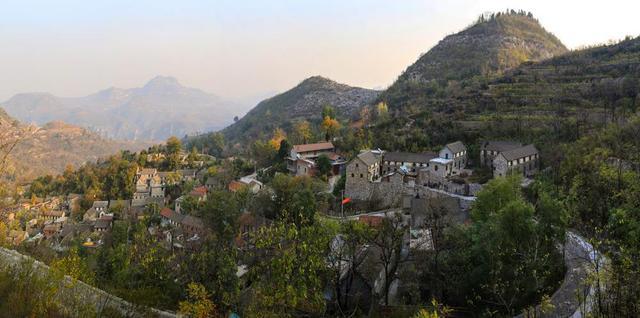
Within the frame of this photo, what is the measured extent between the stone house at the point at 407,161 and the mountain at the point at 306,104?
50892 mm

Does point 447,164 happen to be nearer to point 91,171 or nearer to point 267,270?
point 267,270

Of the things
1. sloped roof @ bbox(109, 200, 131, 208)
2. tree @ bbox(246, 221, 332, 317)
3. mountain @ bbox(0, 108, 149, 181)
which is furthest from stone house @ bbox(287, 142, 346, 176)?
mountain @ bbox(0, 108, 149, 181)

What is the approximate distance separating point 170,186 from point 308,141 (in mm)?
15777

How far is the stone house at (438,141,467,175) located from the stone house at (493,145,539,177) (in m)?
2.72

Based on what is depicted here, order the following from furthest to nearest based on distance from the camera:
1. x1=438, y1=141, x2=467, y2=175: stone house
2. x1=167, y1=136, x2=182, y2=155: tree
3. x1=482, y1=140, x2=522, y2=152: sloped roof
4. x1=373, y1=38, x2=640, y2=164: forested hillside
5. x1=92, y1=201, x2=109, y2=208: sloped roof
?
x1=167, y1=136, x2=182, y2=155: tree, x1=92, y1=201, x2=109, y2=208: sloped roof, x1=373, y1=38, x2=640, y2=164: forested hillside, x1=482, y1=140, x2=522, y2=152: sloped roof, x1=438, y1=141, x2=467, y2=175: stone house

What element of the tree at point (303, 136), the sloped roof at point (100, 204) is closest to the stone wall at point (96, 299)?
the tree at point (303, 136)

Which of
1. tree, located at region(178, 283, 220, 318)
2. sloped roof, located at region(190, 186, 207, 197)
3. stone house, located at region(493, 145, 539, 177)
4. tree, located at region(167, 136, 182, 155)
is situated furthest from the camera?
tree, located at region(167, 136, 182, 155)

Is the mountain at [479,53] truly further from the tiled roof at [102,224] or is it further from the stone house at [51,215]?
the stone house at [51,215]

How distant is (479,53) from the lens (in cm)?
8038

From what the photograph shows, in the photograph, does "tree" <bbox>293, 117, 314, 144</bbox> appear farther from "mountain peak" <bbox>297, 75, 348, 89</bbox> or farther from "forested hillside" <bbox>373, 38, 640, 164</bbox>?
"mountain peak" <bbox>297, 75, 348, 89</bbox>

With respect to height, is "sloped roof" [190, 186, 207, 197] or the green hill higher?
the green hill

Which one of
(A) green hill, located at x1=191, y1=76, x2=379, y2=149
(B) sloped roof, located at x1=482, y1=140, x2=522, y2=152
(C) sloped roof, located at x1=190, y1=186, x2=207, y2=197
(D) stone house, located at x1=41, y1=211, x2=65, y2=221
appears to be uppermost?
(A) green hill, located at x1=191, y1=76, x2=379, y2=149

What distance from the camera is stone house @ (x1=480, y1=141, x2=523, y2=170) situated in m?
31.8

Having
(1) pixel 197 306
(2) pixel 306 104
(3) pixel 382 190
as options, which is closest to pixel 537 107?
(3) pixel 382 190
